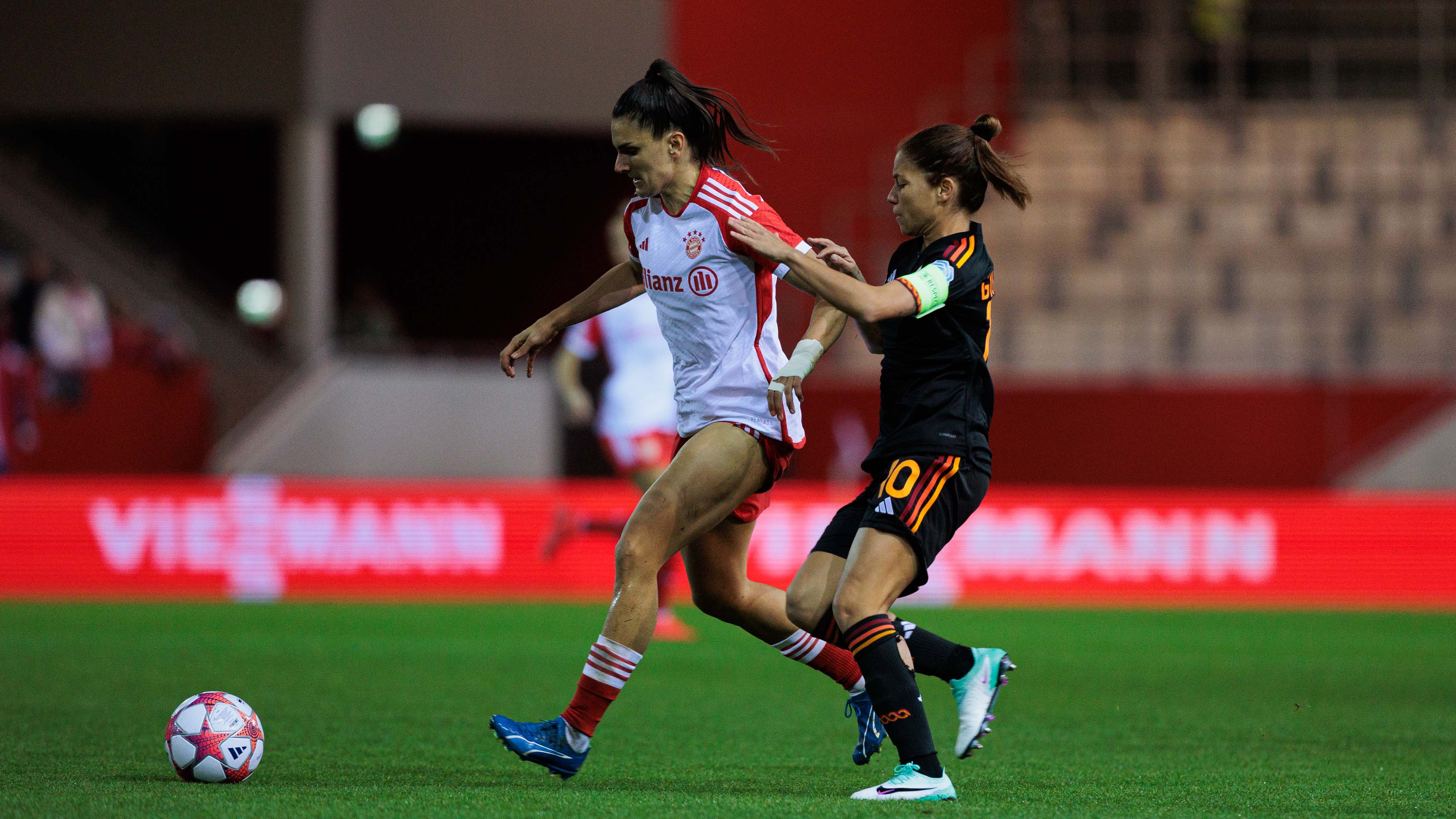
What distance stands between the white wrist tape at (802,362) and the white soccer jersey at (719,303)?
1.03ft

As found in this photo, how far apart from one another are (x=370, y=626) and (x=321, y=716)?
4.57 metres

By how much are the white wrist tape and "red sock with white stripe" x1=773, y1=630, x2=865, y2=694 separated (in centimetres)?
107

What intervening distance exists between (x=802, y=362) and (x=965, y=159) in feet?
2.70

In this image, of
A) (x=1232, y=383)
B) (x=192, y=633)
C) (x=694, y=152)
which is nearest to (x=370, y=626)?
(x=192, y=633)

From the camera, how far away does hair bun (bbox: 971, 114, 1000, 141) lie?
17.7 feet

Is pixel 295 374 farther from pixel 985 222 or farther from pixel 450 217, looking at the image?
pixel 985 222

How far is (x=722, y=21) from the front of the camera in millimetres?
21828

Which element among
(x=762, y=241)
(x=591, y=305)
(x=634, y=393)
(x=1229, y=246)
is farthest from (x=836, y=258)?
(x=1229, y=246)

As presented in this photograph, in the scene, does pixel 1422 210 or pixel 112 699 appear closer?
pixel 112 699

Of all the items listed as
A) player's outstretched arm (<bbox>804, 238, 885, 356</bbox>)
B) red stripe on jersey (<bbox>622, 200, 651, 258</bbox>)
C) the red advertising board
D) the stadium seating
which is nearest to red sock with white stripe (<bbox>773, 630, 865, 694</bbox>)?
player's outstretched arm (<bbox>804, 238, 885, 356</bbox>)

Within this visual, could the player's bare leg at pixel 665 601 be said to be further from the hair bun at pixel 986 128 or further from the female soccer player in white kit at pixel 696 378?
the hair bun at pixel 986 128

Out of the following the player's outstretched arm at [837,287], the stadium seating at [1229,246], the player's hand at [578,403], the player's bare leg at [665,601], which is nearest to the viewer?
the player's outstretched arm at [837,287]

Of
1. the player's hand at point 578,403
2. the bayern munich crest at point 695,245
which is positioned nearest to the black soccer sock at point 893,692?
the bayern munich crest at point 695,245

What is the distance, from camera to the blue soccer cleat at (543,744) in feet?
17.5
